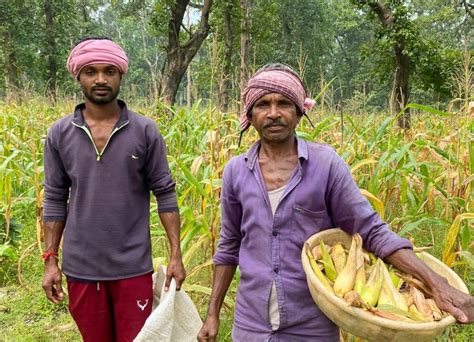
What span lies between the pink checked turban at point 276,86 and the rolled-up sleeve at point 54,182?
743 mm

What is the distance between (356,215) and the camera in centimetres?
122

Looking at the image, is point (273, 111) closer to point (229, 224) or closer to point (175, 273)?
point (229, 224)

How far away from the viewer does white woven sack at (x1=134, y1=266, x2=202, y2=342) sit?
1.51 m

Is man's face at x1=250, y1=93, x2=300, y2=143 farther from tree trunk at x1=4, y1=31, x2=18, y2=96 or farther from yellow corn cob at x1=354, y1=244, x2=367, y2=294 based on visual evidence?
tree trunk at x1=4, y1=31, x2=18, y2=96

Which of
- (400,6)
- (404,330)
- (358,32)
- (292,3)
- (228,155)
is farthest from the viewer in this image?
(358,32)

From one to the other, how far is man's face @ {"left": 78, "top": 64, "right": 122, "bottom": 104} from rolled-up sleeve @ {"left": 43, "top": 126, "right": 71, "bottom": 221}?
19 centimetres

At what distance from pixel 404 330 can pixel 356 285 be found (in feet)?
0.61

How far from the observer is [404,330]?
93 cm

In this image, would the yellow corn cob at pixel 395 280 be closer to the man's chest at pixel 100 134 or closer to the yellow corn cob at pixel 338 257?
the yellow corn cob at pixel 338 257

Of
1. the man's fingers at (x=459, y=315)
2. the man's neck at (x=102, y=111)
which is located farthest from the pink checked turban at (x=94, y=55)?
the man's fingers at (x=459, y=315)

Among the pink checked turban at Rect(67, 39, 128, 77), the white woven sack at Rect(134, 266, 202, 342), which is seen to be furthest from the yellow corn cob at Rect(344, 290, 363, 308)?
Answer: the pink checked turban at Rect(67, 39, 128, 77)

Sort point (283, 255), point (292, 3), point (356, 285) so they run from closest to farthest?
point (356, 285) → point (283, 255) → point (292, 3)

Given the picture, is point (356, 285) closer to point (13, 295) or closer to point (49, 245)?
point (49, 245)

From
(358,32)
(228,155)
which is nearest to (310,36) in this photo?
(358,32)
